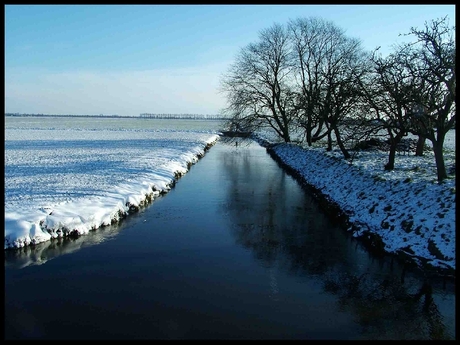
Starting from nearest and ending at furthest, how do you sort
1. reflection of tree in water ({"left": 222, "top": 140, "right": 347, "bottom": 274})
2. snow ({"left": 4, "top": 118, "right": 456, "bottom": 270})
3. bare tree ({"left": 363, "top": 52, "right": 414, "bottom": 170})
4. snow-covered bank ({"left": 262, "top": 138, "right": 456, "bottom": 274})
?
snow-covered bank ({"left": 262, "top": 138, "right": 456, "bottom": 274})
reflection of tree in water ({"left": 222, "top": 140, "right": 347, "bottom": 274})
snow ({"left": 4, "top": 118, "right": 456, "bottom": 270})
bare tree ({"left": 363, "top": 52, "right": 414, "bottom": 170})

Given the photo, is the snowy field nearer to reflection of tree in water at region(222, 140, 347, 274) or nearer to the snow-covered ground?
reflection of tree in water at region(222, 140, 347, 274)

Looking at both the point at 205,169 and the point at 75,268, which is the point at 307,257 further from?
the point at 205,169

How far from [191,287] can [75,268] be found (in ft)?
10.1

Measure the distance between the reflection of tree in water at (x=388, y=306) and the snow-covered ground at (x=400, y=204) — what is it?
1.60m

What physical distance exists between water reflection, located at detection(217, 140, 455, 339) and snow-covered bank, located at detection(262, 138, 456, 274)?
699 mm

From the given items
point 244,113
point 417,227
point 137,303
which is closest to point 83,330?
point 137,303

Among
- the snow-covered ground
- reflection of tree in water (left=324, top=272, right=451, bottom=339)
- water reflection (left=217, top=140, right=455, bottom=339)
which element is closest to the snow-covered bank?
the snow-covered ground

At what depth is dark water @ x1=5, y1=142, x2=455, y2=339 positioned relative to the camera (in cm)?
666

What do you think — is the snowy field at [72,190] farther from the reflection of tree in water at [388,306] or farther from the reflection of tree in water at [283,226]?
the reflection of tree in water at [388,306]

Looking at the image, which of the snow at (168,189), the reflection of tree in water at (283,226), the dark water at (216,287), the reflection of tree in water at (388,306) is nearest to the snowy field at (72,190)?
the snow at (168,189)

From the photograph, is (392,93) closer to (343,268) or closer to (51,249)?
(343,268)

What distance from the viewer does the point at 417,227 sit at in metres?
10.8

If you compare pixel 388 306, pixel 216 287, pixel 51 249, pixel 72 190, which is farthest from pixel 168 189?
pixel 388 306

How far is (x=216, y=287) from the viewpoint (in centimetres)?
827
